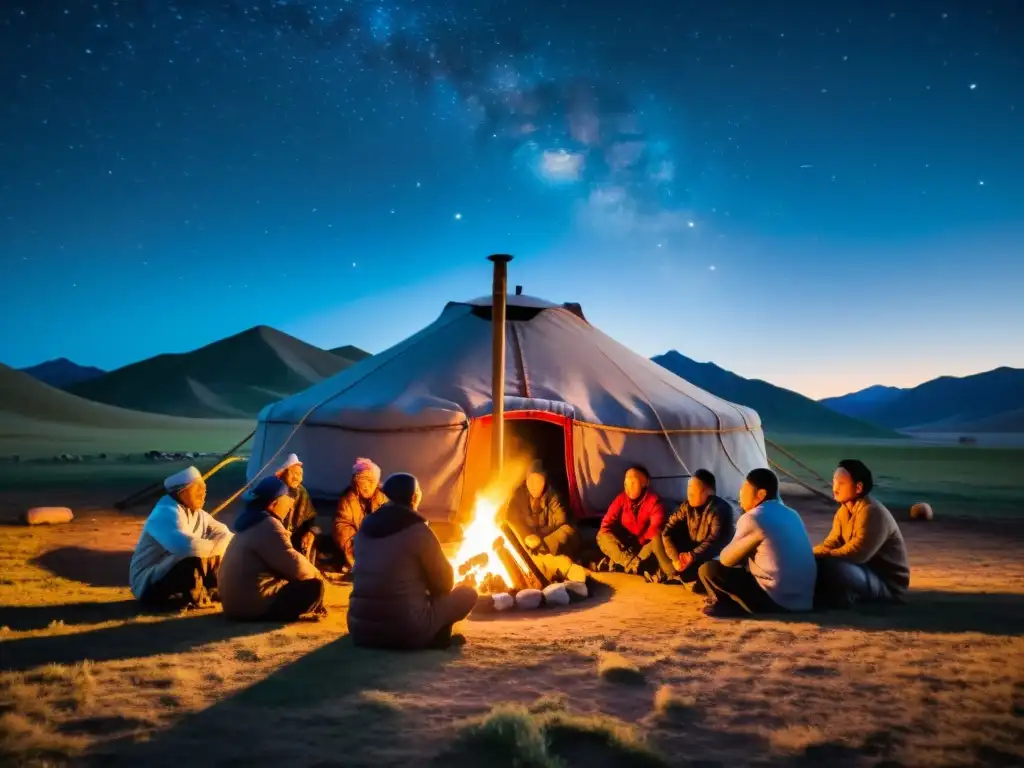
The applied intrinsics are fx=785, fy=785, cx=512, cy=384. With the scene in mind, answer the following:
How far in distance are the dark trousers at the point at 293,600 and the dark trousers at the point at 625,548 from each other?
2.89m

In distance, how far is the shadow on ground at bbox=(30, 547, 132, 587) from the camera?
252 inches

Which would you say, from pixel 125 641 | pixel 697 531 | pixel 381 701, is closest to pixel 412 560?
pixel 381 701

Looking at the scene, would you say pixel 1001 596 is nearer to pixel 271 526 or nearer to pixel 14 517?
pixel 271 526

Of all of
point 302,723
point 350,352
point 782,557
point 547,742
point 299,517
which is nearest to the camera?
point 547,742

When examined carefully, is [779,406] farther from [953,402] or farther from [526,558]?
[526,558]

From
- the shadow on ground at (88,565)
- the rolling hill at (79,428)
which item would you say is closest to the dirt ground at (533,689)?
the shadow on ground at (88,565)

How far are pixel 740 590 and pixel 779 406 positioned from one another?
9224 cm

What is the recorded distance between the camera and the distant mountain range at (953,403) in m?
111

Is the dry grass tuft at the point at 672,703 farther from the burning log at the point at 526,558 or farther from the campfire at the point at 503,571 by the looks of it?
the burning log at the point at 526,558

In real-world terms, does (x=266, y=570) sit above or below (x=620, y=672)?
above

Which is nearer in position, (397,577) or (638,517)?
(397,577)

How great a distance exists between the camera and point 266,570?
4781mm

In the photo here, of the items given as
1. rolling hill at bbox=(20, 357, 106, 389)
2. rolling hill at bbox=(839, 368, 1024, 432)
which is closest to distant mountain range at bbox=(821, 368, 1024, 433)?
rolling hill at bbox=(839, 368, 1024, 432)

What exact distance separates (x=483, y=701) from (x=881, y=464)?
2747cm
